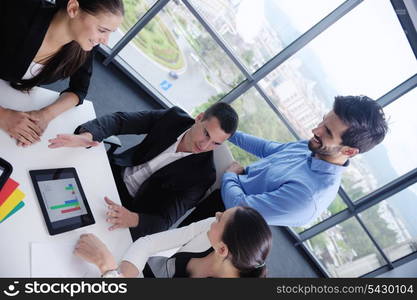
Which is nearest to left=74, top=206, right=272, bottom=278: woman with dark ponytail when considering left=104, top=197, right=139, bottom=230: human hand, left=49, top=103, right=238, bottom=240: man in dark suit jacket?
left=104, top=197, right=139, bottom=230: human hand

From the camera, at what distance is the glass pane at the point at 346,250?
3.76 meters

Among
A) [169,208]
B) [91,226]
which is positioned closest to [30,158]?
[91,226]

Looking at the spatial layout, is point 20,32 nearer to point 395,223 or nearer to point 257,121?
point 257,121

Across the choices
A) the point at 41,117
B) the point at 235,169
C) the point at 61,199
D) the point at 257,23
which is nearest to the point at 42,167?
the point at 61,199

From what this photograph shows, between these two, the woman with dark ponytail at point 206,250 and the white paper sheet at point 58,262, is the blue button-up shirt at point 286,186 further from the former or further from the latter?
the white paper sheet at point 58,262

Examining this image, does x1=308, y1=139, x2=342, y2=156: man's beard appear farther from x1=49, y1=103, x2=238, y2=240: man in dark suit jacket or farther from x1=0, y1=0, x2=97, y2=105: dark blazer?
x1=0, y1=0, x2=97, y2=105: dark blazer

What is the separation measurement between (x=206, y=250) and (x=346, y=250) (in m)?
2.89

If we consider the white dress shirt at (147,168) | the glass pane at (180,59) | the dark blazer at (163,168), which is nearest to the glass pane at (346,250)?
the glass pane at (180,59)

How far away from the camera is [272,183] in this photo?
192 centimetres

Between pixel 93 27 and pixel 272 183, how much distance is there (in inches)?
46.5

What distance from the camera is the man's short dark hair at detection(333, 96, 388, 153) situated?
1.80 metres

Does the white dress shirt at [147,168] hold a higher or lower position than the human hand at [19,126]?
lower

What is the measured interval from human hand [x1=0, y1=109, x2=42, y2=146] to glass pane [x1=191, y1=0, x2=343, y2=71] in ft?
8.07

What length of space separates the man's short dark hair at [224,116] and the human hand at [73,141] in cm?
63
